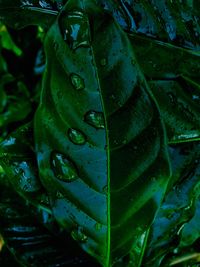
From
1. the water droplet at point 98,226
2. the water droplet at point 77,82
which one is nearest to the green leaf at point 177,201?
the water droplet at point 98,226

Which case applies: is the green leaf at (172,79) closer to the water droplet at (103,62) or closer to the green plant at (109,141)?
the green plant at (109,141)

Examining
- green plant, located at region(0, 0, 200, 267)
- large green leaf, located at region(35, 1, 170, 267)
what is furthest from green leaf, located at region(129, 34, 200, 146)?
large green leaf, located at region(35, 1, 170, 267)

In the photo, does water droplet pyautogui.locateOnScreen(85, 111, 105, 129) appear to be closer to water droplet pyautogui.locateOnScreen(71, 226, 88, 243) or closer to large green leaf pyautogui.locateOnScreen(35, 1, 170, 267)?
large green leaf pyautogui.locateOnScreen(35, 1, 170, 267)

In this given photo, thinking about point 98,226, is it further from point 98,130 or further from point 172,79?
point 172,79

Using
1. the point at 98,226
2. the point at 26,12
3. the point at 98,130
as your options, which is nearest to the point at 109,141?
the point at 98,130

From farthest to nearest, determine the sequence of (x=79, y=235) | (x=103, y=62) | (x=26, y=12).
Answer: (x=26, y=12) < (x=79, y=235) < (x=103, y=62)

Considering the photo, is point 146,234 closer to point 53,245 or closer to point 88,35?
point 53,245
